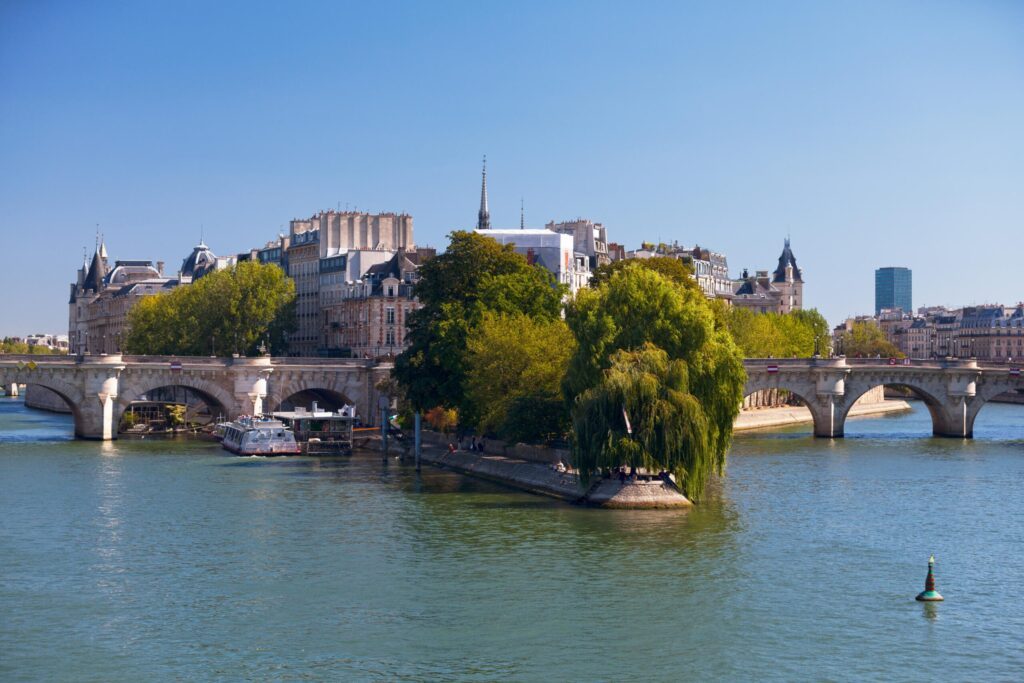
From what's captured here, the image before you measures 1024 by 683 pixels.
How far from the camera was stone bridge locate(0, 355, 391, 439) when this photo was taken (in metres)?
83.6

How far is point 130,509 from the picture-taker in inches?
2061

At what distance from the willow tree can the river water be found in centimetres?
210

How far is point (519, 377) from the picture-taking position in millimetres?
64625

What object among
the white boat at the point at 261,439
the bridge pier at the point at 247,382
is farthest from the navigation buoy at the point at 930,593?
the bridge pier at the point at 247,382

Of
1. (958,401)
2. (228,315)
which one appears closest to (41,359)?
(228,315)

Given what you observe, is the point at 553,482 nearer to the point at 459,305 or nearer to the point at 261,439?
the point at 459,305

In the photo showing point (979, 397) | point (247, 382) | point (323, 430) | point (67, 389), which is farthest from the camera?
point (979, 397)

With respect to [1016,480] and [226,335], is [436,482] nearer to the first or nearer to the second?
[1016,480]

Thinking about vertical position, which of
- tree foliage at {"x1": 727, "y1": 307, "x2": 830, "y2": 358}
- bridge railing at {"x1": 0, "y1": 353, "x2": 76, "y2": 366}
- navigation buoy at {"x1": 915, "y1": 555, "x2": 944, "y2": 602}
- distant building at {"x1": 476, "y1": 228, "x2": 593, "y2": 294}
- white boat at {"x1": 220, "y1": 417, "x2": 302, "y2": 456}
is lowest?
navigation buoy at {"x1": 915, "y1": 555, "x2": 944, "y2": 602}

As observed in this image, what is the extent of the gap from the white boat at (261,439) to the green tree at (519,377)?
12.4m

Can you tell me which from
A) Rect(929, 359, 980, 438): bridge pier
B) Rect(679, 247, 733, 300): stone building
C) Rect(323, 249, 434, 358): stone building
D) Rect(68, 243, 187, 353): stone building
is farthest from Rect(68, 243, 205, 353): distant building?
Rect(929, 359, 980, 438): bridge pier

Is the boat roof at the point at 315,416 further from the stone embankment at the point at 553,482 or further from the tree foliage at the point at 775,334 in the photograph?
the tree foliage at the point at 775,334

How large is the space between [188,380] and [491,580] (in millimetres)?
52446

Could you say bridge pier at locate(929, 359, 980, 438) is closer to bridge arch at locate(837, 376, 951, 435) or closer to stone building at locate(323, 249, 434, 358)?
bridge arch at locate(837, 376, 951, 435)
